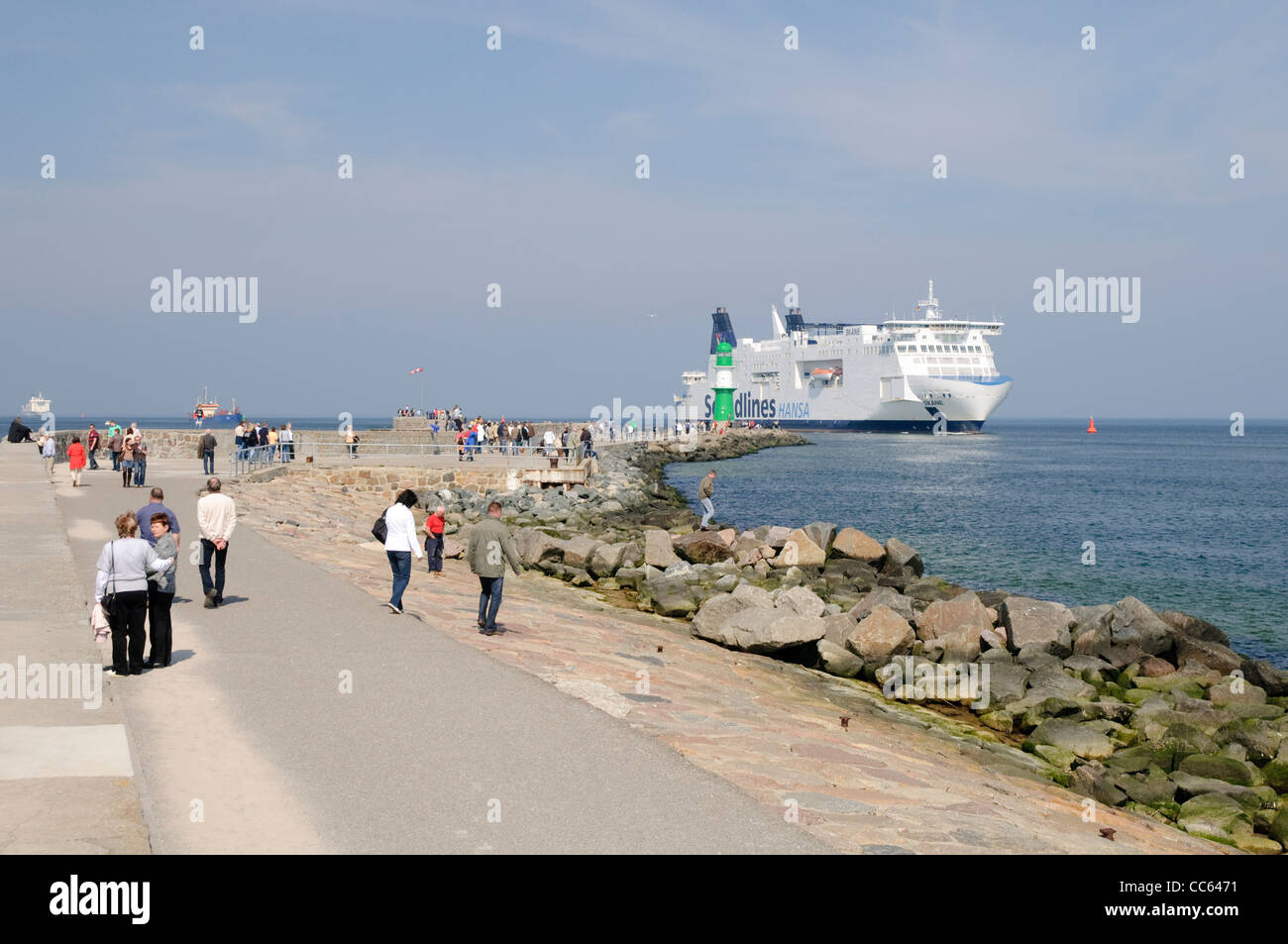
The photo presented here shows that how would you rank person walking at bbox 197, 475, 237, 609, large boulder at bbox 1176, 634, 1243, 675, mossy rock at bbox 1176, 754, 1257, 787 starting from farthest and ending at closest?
large boulder at bbox 1176, 634, 1243, 675 → person walking at bbox 197, 475, 237, 609 → mossy rock at bbox 1176, 754, 1257, 787

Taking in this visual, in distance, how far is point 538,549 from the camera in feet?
73.2

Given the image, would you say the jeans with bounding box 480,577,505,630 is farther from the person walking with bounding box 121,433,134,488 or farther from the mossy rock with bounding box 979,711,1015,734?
the person walking with bounding box 121,433,134,488

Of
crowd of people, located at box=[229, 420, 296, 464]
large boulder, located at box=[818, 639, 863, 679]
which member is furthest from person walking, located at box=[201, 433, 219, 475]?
large boulder, located at box=[818, 639, 863, 679]

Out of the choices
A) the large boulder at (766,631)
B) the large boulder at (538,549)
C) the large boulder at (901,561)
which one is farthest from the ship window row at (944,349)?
the large boulder at (766,631)

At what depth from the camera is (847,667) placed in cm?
1463

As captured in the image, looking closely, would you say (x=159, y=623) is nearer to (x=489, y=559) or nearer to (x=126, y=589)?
(x=126, y=589)

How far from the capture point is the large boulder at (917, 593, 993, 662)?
1520 centimetres

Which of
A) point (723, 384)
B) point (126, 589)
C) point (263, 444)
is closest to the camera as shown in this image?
point (126, 589)

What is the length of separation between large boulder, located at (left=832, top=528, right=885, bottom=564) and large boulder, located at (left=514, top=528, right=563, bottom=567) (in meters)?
6.39

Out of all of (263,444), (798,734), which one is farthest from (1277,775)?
(263,444)

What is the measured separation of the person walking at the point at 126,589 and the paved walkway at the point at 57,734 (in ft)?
0.90

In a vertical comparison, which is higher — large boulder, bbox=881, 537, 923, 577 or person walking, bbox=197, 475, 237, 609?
person walking, bbox=197, 475, 237, 609

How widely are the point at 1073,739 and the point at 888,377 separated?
3954 inches
